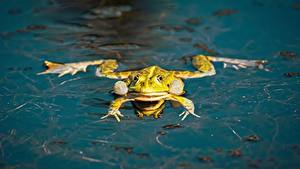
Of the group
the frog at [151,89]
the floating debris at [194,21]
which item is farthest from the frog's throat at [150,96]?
the floating debris at [194,21]

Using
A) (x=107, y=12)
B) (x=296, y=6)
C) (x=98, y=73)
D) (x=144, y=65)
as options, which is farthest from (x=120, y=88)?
(x=296, y=6)

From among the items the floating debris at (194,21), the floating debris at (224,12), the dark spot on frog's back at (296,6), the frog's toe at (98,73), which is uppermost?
the dark spot on frog's back at (296,6)

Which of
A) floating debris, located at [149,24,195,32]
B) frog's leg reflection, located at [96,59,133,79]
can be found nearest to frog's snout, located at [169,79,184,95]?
frog's leg reflection, located at [96,59,133,79]

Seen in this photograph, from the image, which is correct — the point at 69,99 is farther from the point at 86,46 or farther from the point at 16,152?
the point at 86,46

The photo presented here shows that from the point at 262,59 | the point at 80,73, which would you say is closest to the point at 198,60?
the point at 262,59

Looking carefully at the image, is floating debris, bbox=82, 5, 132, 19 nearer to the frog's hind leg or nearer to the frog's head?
the frog's hind leg

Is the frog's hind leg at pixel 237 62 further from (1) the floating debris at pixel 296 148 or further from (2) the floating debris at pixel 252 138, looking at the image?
(1) the floating debris at pixel 296 148
